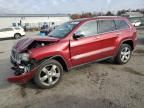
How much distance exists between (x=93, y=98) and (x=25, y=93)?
1.78 metres

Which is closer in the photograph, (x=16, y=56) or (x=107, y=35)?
(x=16, y=56)

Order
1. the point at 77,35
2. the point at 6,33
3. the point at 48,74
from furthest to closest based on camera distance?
the point at 6,33
the point at 77,35
the point at 48,74

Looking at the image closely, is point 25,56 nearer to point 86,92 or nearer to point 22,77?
point 22,77

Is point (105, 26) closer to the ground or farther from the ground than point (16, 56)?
farther from the ground

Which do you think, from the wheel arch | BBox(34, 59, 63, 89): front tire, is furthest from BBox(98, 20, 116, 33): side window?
BBox(34, 59, 63, 89): front tire

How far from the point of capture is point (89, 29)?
223 inches

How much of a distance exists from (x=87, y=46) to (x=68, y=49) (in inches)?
26.7

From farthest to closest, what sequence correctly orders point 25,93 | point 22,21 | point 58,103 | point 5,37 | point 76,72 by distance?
point 22,21, point 5,37, point 76,72, point 25,93, point 58,103

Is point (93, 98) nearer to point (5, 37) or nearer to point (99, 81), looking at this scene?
point (99, 81)

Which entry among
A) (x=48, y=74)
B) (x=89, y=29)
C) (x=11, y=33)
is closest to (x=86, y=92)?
(x=48, y=74)

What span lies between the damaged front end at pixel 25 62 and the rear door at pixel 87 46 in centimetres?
72

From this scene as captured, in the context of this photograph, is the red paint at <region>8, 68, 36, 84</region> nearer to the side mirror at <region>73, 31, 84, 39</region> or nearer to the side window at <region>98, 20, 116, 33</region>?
the side mirror at <region>73, 31, 84, 39</region>

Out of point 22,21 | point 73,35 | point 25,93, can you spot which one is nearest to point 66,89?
point 25,93

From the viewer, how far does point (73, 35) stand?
5.23 m
